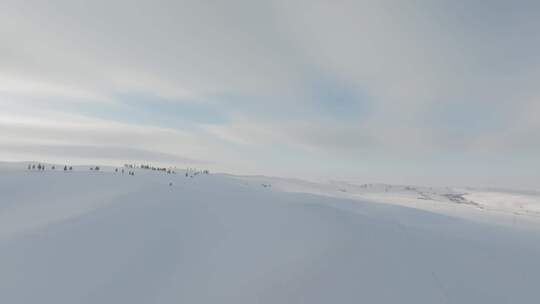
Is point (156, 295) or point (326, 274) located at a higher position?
point (326, 274)

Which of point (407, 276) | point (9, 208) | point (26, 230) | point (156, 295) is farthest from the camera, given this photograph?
Result: point (9, 208)

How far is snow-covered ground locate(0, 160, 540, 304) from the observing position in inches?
148

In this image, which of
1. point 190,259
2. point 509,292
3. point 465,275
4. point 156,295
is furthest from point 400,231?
point 156,295

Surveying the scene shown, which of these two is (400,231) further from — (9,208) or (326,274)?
(9,208)

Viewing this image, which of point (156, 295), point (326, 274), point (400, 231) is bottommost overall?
point (156, 295)

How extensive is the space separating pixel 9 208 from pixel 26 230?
199 cm

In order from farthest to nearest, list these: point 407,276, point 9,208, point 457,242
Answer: point 9,208, point 457,242, point 407,276

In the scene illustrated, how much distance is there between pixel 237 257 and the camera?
458 centimetres

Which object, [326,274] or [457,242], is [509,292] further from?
[326,274]

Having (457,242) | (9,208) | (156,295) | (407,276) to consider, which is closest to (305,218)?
(407,276)

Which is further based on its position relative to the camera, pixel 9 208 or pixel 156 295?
pixel 9 208

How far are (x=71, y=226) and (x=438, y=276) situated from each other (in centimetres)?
621

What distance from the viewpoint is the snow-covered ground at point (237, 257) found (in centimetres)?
376

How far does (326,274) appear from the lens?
4.12 metres
